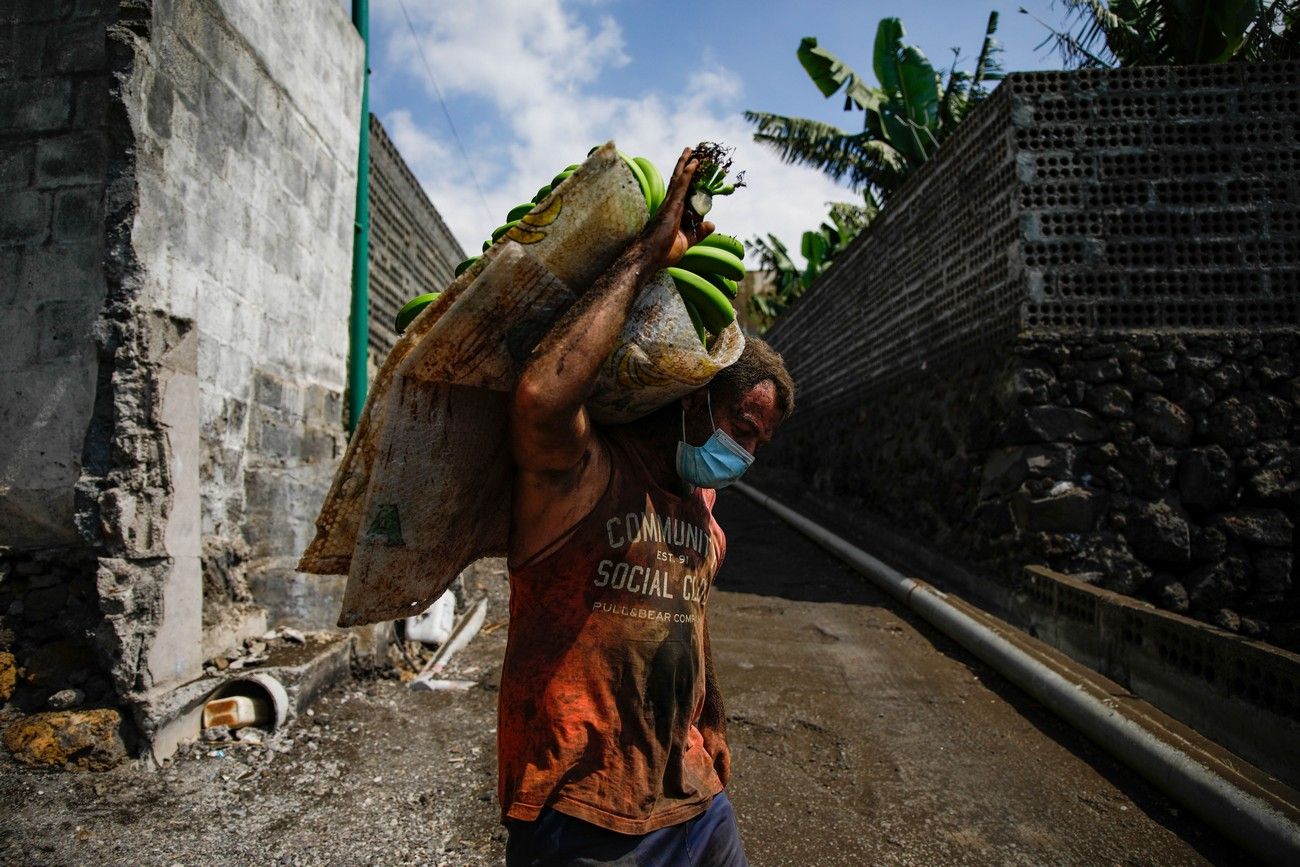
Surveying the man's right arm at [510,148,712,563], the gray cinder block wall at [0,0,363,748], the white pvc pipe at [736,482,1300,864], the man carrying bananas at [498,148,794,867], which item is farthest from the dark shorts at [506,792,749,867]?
the gray cinder block wall at [0,0,363,748]

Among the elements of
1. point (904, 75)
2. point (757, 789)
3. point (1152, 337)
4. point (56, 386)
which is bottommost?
point (757, 789)

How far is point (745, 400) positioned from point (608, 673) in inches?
30.3

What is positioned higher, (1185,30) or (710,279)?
(1185,30)

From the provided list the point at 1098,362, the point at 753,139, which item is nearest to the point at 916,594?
the point at 1098,362

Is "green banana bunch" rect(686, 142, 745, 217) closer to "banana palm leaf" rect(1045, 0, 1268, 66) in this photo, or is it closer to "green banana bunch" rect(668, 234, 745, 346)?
"green banana bunch" rect(668, 234, 745, 346)

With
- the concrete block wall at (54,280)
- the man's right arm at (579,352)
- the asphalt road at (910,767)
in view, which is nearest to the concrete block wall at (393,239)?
the concrete block wall at (54,280)

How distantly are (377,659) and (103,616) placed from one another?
193 centimetres

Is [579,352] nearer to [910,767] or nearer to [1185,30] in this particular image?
[910,767]

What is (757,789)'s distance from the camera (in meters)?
4.11

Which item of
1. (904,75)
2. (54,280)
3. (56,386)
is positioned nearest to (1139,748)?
(56,386)

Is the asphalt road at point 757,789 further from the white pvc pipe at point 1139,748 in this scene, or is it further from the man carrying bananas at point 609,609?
the man carrying bananas at point 609,609

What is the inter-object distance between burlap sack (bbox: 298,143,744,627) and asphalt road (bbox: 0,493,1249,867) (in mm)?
2287

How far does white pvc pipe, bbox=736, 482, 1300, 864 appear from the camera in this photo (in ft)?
10.7

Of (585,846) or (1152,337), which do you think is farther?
(1152,337)
